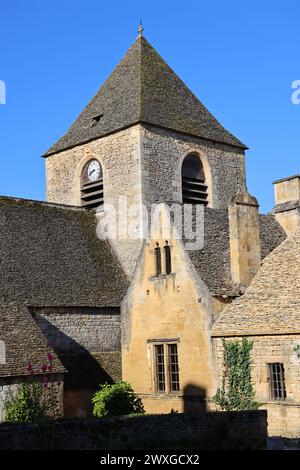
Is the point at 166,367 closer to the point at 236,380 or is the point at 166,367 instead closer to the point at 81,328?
the point at 236,380

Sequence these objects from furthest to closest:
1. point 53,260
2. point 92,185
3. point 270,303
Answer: point 92,185
point 53,260
point 270,303

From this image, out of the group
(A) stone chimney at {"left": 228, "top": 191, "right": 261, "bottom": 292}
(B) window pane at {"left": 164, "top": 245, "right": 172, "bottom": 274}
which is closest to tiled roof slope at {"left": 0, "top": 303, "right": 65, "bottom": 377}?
(B) window pane at {"left": 164, "top": 245, "right": 172, "bottom": 274}

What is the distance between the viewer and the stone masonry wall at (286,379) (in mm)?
19156

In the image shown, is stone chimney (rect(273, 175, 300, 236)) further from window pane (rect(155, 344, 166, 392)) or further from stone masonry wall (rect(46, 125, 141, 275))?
window pane (rect(155, 344, 166, 392))

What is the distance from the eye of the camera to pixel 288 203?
2673 cm

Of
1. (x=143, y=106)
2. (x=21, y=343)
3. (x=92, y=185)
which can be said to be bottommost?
(x=21, y=343)

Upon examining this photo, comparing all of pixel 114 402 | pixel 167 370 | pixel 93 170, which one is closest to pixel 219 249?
pixel 167 370

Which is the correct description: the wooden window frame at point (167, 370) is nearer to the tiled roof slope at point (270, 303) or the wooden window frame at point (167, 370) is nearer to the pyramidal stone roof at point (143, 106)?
the tiled roof slope at point (270, 303)

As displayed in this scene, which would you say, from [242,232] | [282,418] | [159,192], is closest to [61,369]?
[282,418]

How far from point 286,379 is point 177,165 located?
13.0m

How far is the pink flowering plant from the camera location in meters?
18.1

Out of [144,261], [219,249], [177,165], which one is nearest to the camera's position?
[219,249]

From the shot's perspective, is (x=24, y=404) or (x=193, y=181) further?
(x=193, y=181)

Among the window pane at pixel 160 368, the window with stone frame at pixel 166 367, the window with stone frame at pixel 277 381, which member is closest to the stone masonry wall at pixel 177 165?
the window pane at pixel 160 368
